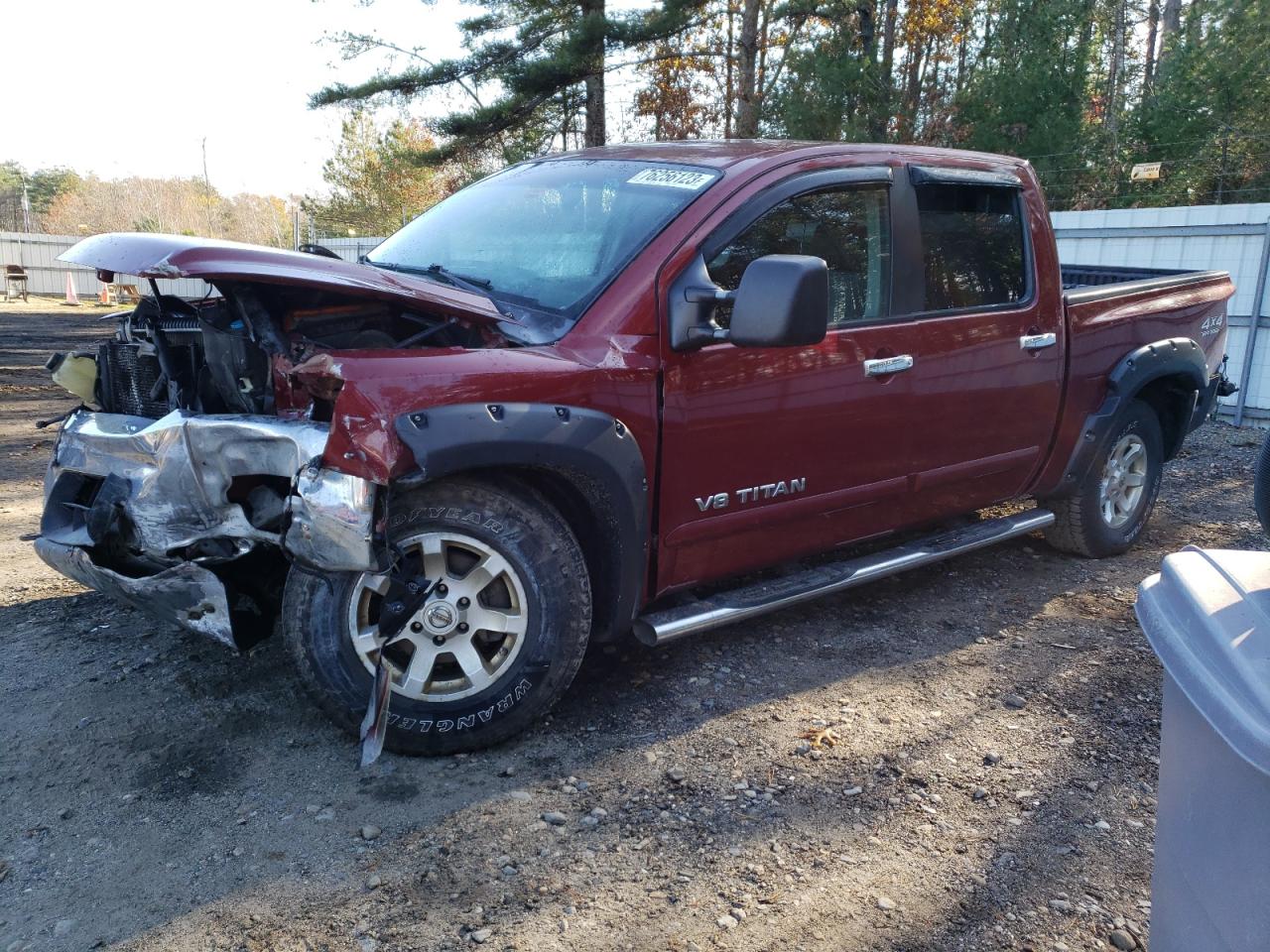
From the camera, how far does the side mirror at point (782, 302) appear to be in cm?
295

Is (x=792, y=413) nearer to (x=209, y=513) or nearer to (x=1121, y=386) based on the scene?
(x=209, y=513)

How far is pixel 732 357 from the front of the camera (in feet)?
10.8

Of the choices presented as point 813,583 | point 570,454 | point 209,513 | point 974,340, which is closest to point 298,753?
point 209,513

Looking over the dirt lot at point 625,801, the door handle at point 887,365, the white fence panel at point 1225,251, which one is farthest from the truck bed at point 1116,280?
the white fence panel at point 1225,251

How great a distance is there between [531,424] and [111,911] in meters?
1.61

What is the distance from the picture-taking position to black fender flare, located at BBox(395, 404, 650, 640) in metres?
2.71

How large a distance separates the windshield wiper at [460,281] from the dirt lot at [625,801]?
138 centimetres

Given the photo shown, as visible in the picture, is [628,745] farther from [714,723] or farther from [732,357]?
[732,357]

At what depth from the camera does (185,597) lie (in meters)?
2.88

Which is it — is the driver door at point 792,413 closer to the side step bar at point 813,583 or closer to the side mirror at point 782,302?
the side step bar at point 813,583

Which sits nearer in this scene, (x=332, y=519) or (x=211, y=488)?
(x=332, y=519)

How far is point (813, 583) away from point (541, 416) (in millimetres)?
1364

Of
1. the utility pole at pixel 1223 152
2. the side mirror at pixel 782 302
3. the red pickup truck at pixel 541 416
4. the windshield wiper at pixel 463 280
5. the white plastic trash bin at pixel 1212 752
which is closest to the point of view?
the white plastic trash bin at pixel 1212 752

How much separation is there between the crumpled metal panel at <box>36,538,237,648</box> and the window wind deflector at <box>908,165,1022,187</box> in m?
3.03
